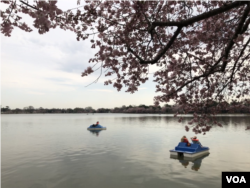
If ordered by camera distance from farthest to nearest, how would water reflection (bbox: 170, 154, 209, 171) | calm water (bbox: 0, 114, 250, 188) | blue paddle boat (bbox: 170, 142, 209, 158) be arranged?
blue paddle boat (bbox: 170, 142, 209, 158) < water reflection (bbox: 170, 154, 209, 171) < calm water (bbox: 0, 114, 250, 188)

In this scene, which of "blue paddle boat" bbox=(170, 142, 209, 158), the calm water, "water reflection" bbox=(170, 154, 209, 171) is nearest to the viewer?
the calm water

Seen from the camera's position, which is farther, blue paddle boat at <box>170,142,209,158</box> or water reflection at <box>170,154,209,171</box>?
blue paddle boat at <box>170,142,209,158</box>

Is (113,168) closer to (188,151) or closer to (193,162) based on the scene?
(193,162)

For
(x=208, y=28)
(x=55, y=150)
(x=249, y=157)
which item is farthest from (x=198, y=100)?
(x=55, y=150)

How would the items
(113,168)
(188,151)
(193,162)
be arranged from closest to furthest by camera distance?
1. (113,168)
2. (193,162)
3. (188,151)

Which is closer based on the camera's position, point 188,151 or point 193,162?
point 193,162

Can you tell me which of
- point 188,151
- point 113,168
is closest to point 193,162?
point 188,151

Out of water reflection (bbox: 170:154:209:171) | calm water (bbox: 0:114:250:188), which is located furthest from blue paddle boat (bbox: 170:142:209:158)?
calm water (bbox: 0:114:250:188)

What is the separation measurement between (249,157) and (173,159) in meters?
6.66

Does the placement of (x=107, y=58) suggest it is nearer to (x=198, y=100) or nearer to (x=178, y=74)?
(x=178, y=74)

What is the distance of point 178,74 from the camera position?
27.5 feet

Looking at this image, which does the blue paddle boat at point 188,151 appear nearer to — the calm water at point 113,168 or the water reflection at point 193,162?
the water reflection at point 193,162

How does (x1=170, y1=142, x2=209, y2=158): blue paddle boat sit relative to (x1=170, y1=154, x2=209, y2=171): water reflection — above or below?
above

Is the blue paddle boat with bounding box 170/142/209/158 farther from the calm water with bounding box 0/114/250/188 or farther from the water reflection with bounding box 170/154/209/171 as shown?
the calm water with bounding box 0/114/250/188
